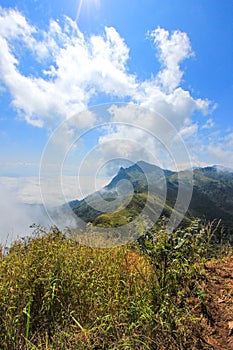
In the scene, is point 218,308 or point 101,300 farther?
point 101,300

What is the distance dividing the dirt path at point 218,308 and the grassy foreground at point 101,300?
0.36ft

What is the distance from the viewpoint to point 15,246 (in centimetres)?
413

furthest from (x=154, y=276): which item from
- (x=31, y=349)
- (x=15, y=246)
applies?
(x=15, y=246)

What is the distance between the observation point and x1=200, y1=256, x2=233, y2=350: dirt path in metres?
2.50

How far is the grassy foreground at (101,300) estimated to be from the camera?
245 cm

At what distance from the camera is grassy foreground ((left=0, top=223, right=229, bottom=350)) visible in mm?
2449

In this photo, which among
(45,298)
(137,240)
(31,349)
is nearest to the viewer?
(31,349)

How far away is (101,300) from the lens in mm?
3049

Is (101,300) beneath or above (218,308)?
above

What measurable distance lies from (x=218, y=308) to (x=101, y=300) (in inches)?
54.0

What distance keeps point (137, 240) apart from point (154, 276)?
53.8 inches

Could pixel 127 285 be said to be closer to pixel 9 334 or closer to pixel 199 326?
pixel 199 326

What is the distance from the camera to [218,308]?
2.83 m

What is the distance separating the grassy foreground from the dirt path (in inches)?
4.3
